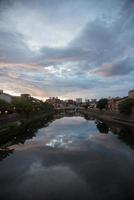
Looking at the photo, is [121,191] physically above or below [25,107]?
below

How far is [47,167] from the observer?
A: 20312mm

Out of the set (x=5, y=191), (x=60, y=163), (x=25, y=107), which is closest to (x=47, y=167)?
(x=60, y=163)

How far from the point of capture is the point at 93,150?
28.8 metres

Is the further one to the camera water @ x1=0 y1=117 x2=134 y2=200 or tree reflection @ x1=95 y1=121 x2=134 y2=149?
tree reflection @ x1=95 y1=121 x2=134 y2=149

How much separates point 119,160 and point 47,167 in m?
7.21

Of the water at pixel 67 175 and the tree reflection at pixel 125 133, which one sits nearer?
the water at pixel 67 175

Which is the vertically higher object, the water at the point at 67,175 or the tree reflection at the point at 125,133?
the tree reflection at the point at 125,133

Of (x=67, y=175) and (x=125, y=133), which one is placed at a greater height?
(x=125, y=133)

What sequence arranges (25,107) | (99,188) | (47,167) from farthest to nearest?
(25,107) → (47,167) → (99,188)

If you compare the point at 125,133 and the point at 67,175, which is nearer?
the point at 67,175

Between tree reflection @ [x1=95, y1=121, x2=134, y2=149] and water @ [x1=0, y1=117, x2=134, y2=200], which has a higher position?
tree reflection @ [x1=95, y1=121, x2=134, y2=149]

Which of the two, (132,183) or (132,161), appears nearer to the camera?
(132,183)

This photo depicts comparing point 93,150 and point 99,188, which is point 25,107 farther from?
point 99,188

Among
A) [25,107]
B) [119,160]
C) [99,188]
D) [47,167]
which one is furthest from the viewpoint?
[25,107]
